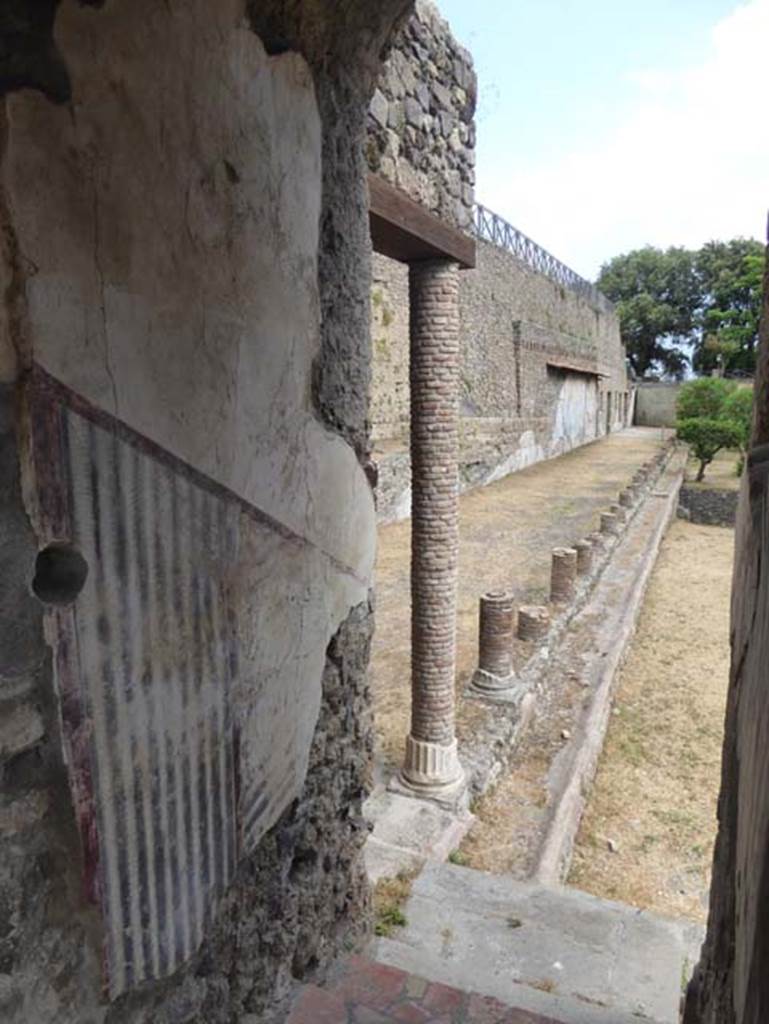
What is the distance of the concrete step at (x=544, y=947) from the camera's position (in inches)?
126

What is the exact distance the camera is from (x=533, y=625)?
8211mm

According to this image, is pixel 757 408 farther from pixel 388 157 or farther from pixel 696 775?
pixel 696 775

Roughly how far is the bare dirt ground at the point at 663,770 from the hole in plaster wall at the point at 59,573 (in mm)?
4886

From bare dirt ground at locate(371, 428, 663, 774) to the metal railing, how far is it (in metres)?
7.03

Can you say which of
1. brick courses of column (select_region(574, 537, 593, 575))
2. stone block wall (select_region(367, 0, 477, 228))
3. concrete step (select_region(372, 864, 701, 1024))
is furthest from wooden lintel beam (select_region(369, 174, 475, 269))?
brick courses of column (select_region(574, 537, 593, 575))

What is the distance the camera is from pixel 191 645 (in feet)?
5.69

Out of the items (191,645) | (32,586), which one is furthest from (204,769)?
(32,586)

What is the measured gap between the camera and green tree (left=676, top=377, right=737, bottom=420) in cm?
2375

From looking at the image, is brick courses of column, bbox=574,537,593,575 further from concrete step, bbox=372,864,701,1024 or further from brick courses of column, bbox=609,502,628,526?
concrete step, bbox=372,864,701,1024

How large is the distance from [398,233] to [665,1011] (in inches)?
157

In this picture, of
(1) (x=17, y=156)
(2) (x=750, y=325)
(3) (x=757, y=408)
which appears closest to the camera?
(1) (x=17, y=156)

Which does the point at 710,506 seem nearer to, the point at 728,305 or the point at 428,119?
the point at 428,119

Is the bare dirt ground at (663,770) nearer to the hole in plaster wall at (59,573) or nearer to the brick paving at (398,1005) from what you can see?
the brick paving at (398,1005)

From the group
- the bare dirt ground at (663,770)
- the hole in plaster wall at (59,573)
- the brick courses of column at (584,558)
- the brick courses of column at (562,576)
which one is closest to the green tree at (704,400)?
the bare dirt ground at (663,770)
